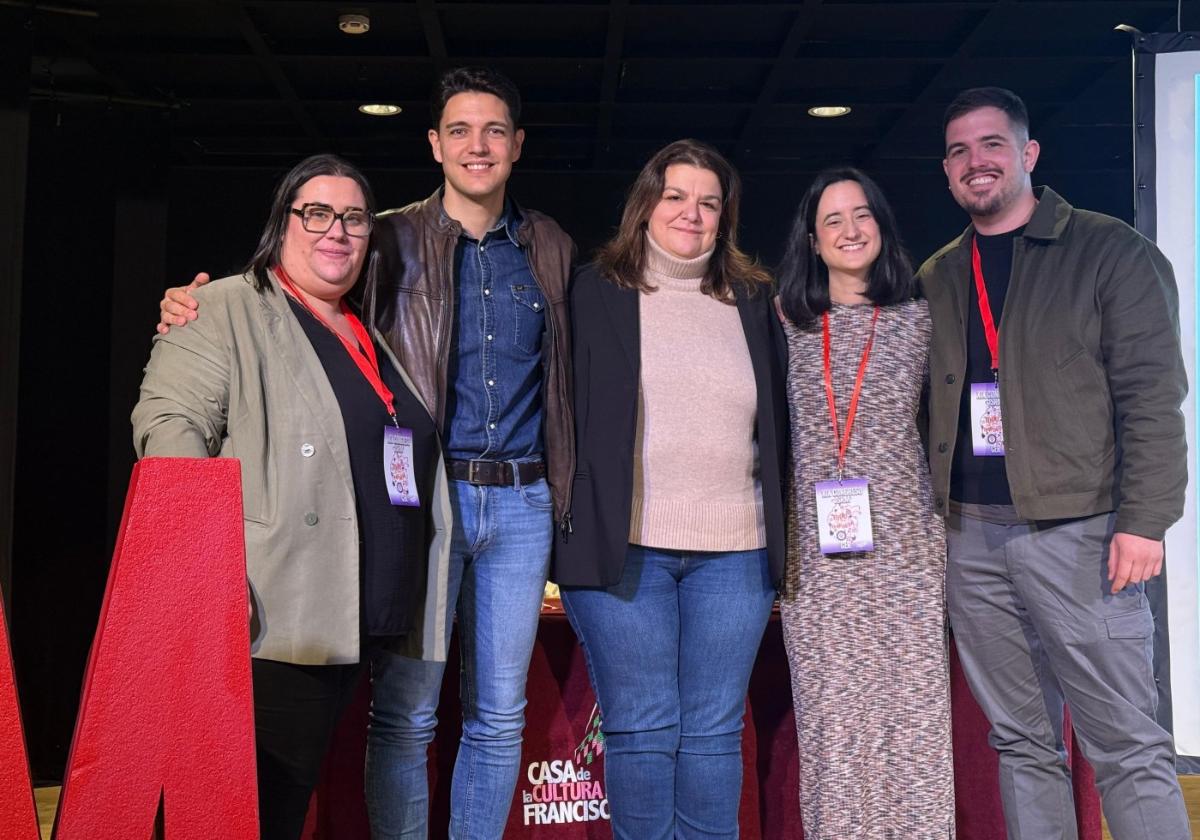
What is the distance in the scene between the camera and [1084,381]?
2293 millimetres

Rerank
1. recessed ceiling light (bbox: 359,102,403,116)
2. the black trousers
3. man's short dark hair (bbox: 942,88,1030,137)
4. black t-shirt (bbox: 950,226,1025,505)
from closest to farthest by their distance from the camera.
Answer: the black trousers, black t-shirt (bbox: 950,226,1025,505), man's short dark hair (bbox: 942,88,1030,137), recessed ceiling light (bbox: 359,102,403,116)

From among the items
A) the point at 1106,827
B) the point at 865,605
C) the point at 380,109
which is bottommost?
the point at 1106,827

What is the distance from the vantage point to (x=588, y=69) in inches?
211

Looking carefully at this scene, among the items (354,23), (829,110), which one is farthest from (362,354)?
(829,110)

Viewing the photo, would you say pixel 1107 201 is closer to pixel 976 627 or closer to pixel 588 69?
pixel 588 69

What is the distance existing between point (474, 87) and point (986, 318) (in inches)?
48.0

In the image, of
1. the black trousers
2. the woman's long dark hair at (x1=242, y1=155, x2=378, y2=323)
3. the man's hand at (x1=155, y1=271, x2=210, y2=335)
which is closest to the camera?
the black trousers

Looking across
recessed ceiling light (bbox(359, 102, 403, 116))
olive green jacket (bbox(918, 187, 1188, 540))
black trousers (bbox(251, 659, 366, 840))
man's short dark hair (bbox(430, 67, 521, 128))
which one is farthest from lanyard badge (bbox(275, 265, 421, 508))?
recessed ceiling light (bbox(359, 102, 403, 116))

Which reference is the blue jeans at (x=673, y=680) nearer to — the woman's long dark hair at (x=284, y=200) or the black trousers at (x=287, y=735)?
the black trousers at (x=287, y=735)

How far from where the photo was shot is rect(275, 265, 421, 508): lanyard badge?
1.86 m

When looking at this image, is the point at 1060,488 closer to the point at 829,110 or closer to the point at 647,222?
the point at 647,222

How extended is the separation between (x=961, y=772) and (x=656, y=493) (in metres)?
1.21

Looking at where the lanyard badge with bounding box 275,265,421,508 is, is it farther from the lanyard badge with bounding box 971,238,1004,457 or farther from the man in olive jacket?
the lanyard badge with bounding box 971,238,1004,457

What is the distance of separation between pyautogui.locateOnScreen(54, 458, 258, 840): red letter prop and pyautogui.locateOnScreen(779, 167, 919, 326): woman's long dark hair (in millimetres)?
1378
